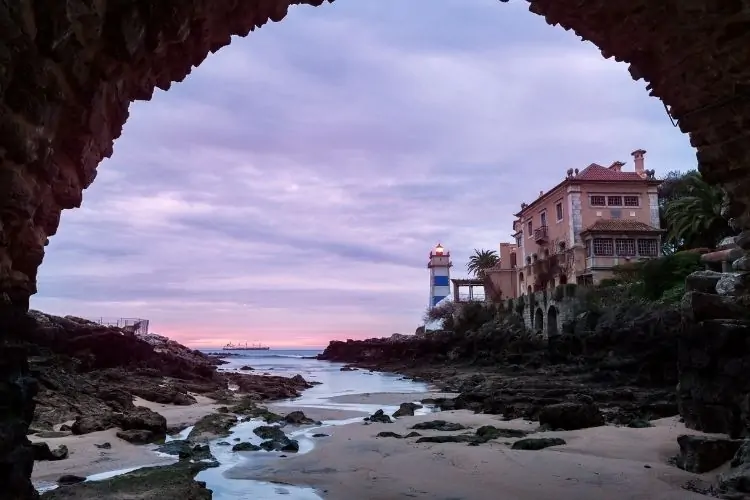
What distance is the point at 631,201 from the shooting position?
149ft

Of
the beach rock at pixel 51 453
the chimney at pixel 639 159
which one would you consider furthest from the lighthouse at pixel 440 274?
the beach rock at pixel 51 453

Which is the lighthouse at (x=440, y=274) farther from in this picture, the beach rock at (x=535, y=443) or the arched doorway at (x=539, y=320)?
the beach rock at (x=535, y=443)

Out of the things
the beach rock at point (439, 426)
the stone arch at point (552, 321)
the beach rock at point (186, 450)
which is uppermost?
the stone arch at point (552, 321)

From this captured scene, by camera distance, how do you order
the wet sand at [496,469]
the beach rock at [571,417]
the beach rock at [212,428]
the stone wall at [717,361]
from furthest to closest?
the beach rock at [212,428], the beach rock at [571,417], the stone wall at [717,361], the wet sand at [496,469]

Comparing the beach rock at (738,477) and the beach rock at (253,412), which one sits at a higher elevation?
the beach rock at (738,477)

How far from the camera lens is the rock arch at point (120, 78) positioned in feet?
14.1

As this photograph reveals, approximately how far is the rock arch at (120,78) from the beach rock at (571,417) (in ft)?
21.5

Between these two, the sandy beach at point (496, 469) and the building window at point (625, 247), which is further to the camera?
the building window at point (625, 247)

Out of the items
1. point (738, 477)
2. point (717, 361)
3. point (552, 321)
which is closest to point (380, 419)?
point (717, 361)

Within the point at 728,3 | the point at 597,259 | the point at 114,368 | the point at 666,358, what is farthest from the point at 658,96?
the point at 597,259

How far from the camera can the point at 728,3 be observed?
5.93 metres

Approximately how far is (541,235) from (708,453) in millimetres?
42193

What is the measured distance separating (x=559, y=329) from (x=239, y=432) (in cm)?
2719

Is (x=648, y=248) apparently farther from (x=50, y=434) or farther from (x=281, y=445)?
(x=50, y=434)
